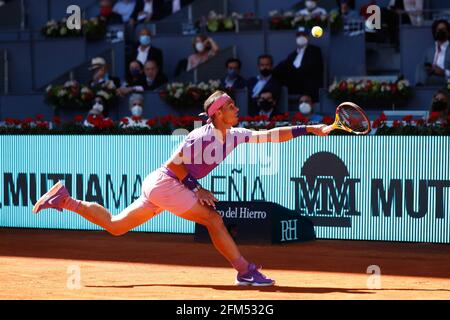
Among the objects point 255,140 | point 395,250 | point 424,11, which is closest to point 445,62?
point 424,11

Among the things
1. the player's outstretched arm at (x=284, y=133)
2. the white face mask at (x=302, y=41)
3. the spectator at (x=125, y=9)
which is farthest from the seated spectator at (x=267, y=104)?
the player's outstretched arm at (x=284, y=133)


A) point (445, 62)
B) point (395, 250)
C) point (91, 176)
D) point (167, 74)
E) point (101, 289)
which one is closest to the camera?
point (101, 289)

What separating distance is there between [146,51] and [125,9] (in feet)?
7.30

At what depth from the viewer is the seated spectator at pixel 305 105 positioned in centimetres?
1814

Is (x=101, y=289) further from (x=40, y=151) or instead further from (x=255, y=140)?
(x=40, y=151)

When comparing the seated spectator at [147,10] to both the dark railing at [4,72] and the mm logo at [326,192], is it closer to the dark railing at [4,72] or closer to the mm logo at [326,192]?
the dark railing at [4,72]

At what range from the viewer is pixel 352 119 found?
10.4m

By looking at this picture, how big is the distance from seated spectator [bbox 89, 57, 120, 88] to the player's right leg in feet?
31.9

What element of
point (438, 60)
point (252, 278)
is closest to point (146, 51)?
point (438, 60)

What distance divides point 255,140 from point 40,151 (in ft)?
23.1

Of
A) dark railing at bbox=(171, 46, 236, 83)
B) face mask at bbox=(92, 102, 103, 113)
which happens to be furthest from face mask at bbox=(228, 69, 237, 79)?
face mask at bbox=(92, 102, 103, 113)

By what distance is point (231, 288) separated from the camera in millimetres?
10203

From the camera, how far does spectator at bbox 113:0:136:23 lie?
22.6 metres

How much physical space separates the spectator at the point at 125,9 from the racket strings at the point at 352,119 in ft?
41.9
